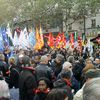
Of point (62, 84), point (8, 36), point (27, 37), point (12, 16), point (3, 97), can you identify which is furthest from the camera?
point (12, 16)

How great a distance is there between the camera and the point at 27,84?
652 centimetres

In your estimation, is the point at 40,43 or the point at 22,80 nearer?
the point at 22,80

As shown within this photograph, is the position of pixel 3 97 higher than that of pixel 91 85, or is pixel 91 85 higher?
pixel 91 85

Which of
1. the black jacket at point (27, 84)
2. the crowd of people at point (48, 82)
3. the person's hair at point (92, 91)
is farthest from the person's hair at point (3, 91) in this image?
the person's hair at point (92, 91)

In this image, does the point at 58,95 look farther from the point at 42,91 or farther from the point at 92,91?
the point at 92,91

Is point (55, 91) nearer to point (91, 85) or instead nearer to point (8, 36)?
point (91, 85)

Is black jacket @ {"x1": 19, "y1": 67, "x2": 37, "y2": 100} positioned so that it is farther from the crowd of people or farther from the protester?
the protester

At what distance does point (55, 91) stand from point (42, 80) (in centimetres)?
154

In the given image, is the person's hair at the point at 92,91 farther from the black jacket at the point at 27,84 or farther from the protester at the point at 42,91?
the black jacket at the point at 27,84

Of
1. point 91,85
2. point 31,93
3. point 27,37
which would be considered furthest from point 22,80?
point 27,37

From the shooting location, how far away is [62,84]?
5258 mm

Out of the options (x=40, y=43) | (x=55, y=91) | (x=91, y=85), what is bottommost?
(x=40, y=43)

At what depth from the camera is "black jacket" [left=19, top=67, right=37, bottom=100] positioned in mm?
6510

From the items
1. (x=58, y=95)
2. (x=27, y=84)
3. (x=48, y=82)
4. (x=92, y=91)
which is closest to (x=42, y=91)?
(x=48, y=82)
